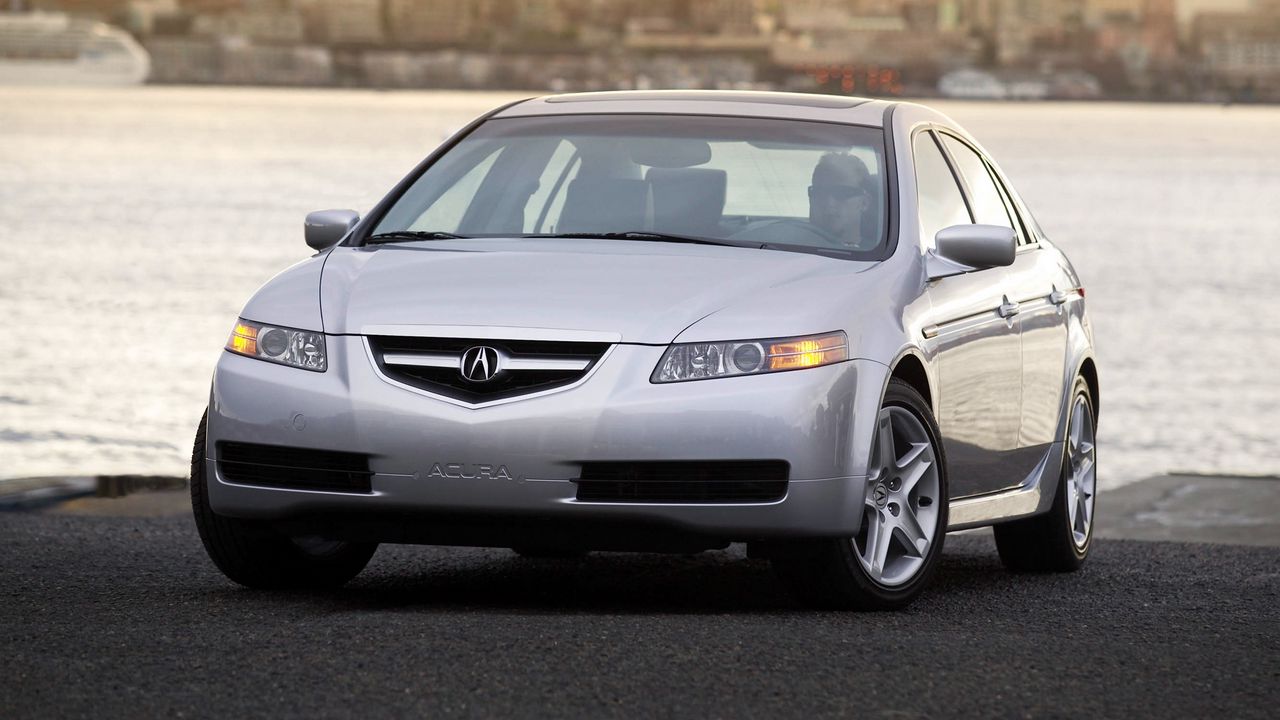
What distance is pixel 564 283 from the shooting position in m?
6.30

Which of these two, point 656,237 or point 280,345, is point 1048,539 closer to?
point 656,237

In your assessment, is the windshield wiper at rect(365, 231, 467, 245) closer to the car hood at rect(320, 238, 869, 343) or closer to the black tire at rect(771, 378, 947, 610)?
the car hood at rect(320, 238, 869, 343)

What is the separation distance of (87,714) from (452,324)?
167 cm

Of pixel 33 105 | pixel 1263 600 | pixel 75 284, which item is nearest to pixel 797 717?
pixel 1263 600

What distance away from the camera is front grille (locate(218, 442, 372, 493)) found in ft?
20.2

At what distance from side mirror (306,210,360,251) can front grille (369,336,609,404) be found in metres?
1.30

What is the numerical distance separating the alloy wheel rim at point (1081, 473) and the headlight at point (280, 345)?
11.3ft

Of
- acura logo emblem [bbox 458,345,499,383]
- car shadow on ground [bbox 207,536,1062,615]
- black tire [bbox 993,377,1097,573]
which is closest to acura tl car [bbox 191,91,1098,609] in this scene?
acura logo emblem [bbox 458,345,499,383]

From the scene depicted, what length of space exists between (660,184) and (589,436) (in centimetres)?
156

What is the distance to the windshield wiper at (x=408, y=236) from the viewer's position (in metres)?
7.15

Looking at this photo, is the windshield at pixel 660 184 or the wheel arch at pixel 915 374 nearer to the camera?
the wheel arch at pixel 915 374

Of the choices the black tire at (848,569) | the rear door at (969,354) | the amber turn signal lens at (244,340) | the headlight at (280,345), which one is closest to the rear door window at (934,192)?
the rear door at (969,354)

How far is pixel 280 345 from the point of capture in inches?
250

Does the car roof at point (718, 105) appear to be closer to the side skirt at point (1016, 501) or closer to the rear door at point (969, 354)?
the rear door at point (969, 354)
